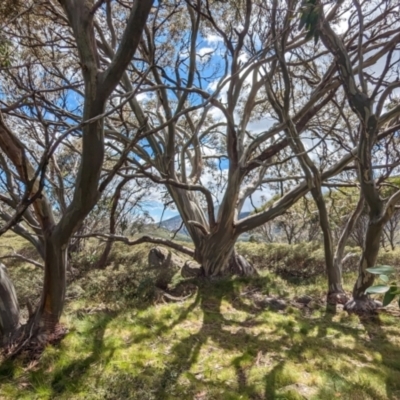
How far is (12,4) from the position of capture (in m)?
4.91

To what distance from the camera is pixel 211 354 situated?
4.06 metres

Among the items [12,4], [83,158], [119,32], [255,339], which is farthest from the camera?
[119,32]

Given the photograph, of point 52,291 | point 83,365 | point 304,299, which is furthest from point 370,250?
point 52,291

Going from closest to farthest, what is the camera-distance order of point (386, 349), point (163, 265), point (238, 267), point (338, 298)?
point (386, 349) < point (338, 298) < point (238, 267) < point (163, 265)

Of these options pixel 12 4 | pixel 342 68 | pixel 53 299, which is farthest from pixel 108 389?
pixel 12 4

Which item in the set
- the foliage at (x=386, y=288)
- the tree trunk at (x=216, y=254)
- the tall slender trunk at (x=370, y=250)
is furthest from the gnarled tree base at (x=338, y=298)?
the foliage at (x=386, y=288)

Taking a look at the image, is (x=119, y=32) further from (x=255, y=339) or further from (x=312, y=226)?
(x=312, y=226)

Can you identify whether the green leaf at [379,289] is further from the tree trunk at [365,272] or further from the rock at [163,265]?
the rock at [163,265]

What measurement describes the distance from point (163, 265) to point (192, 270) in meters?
1.63

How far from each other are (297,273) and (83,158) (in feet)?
27.5

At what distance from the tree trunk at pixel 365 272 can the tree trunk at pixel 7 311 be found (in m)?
4.51

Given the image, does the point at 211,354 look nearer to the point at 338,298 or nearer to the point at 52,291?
the point at 52,291

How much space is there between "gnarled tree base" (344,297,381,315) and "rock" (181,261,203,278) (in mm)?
3312

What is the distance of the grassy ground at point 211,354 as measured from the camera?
10.7ft
